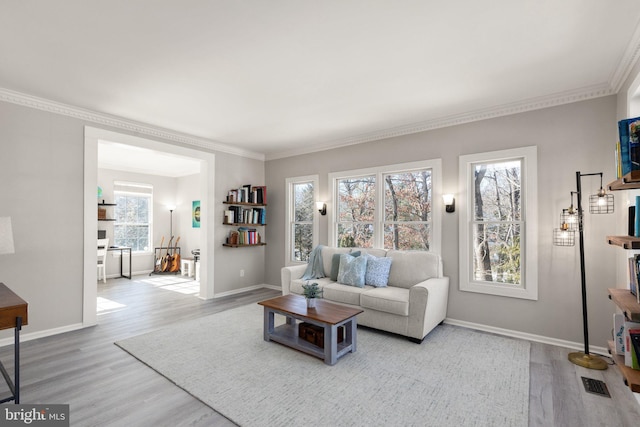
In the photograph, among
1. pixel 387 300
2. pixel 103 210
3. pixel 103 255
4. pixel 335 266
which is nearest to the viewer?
pixel 387 300

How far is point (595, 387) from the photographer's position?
249 centimetres

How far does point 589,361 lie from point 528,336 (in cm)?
67

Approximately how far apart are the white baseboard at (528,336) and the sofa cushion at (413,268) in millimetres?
678

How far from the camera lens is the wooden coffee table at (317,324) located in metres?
2.85

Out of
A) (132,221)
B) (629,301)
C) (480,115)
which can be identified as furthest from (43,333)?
(480,115)

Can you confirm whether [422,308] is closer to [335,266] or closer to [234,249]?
[335,266]

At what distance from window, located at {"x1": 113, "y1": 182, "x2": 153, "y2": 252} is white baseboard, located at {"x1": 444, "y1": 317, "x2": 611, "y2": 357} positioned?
746 centimetres

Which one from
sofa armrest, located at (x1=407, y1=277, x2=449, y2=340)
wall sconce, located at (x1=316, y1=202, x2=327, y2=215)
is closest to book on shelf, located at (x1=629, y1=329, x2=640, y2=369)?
sofa armrest, located at (x1=407, y1=277, x2=449, y2=340)

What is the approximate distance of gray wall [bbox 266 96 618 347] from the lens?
3164mm

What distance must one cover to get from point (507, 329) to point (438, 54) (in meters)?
3.16

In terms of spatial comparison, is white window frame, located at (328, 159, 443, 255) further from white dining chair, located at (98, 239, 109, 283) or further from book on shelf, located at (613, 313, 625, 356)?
white dining chair, located at (98, 239, 109, 283)

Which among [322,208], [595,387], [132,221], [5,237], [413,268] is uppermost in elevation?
[322,208]

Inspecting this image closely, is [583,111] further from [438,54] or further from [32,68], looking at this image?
[32,68]

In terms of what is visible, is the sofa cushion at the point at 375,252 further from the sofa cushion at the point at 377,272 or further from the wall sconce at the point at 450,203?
the wall sconce at the point at 450,203
